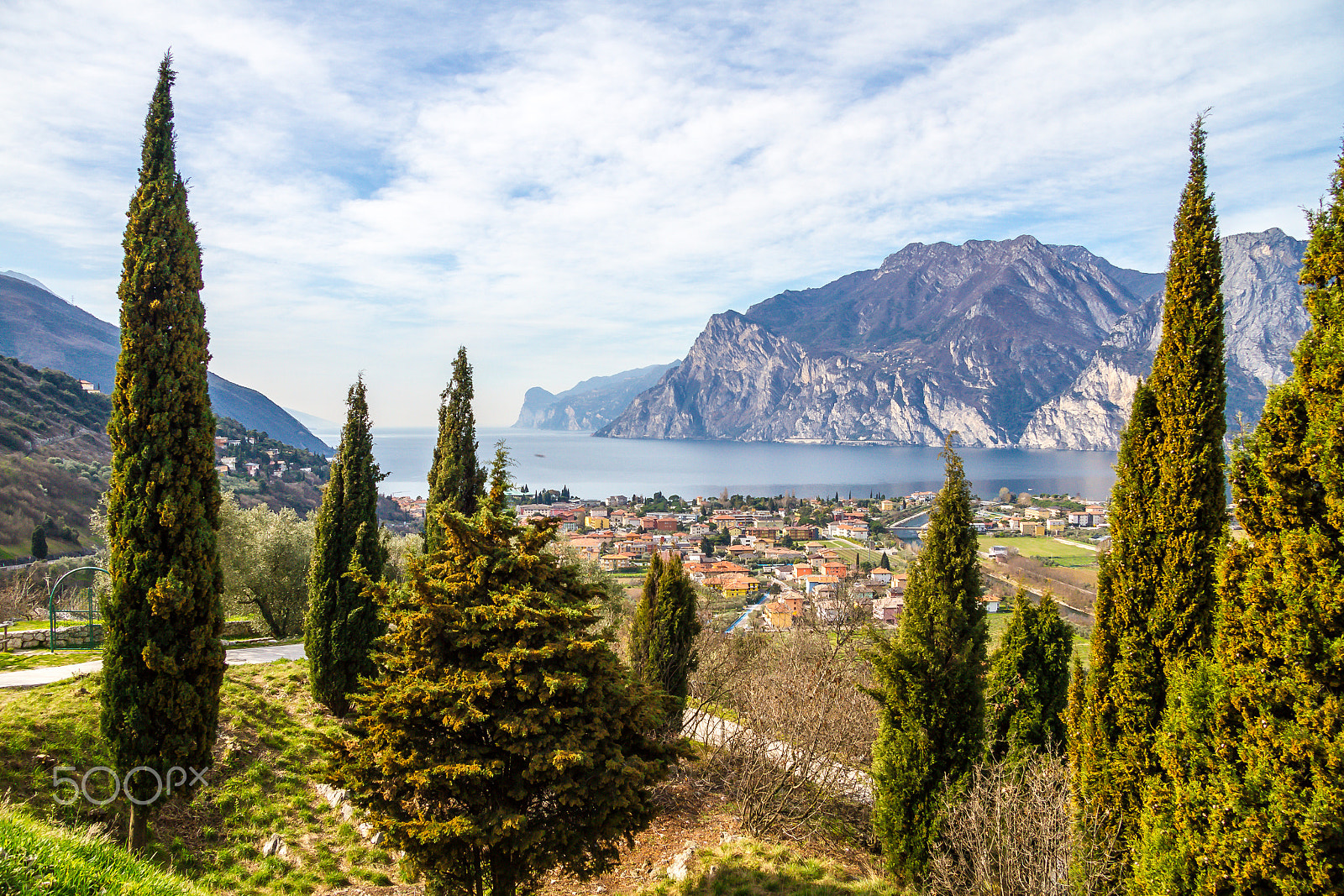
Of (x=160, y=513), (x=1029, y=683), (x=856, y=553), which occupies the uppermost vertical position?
(x=160, y=513)

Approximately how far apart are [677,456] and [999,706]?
170 m

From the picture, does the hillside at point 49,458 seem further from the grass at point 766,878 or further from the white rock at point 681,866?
the grass at point 766,878

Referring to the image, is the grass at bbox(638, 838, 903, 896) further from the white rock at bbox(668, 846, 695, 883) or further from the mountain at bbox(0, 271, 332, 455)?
the mountain at bbox(0, 271, 332, 455)

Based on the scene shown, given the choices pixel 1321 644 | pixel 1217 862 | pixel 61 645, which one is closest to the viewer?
pixel 1321 644

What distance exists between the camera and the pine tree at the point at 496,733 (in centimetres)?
509

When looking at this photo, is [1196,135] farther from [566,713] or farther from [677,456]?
[677,456]

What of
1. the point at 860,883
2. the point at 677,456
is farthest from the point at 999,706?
the point at 677,456

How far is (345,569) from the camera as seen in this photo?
11070 millimetres

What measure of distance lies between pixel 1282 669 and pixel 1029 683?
537cm

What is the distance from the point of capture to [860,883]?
6.55m

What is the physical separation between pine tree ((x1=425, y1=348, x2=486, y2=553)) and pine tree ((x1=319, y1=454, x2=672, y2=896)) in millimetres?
7668

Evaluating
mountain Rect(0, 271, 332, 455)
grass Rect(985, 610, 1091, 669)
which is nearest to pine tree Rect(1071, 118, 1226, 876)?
grass Rect(985, 610, 1091, 669)

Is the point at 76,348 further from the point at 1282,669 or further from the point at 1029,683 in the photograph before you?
the point at 1282,669

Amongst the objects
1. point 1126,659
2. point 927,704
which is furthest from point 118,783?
point 1126,659
